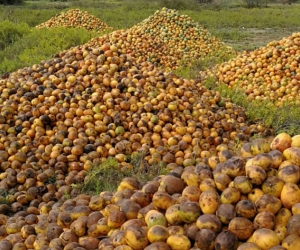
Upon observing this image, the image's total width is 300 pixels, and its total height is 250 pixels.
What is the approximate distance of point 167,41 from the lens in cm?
1124

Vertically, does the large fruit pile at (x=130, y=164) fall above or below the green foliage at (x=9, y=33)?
below

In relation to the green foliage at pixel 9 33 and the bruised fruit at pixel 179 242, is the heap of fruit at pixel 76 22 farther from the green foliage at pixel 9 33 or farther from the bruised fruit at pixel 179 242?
the bruised fruit at pixel 179 242

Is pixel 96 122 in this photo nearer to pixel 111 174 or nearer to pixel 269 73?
pixel 111 174

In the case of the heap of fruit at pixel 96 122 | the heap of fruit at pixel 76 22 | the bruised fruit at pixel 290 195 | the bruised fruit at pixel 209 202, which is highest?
the heap of fruit at pixel 76 22

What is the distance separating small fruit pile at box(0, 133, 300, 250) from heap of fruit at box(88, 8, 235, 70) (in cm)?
628

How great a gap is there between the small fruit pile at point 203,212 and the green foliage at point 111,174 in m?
1.11

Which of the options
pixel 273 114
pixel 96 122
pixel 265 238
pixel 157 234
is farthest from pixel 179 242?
pixel 273 114

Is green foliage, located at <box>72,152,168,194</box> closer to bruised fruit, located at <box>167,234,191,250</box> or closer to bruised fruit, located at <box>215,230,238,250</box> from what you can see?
bruised fruit, located at <box>167,234,191,250</box>

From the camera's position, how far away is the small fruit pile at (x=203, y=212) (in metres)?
2.00

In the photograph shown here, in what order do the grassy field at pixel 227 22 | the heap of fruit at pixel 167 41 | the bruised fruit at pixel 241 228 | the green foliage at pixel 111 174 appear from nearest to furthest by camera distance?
the bruised fruit at pixel 241 228 → the green foliage at pixel 111 174 → the heap of fruit at pixel 167 41 → the grassy field at pixel 227 22

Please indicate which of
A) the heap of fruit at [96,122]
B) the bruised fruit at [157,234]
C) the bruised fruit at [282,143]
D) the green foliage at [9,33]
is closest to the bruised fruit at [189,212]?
the bruised fruit at [157,234]

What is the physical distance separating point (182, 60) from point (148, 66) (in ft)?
13.8

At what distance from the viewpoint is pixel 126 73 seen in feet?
18.5

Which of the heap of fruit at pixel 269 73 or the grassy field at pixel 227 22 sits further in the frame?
the grassy field at pixel 227 22
